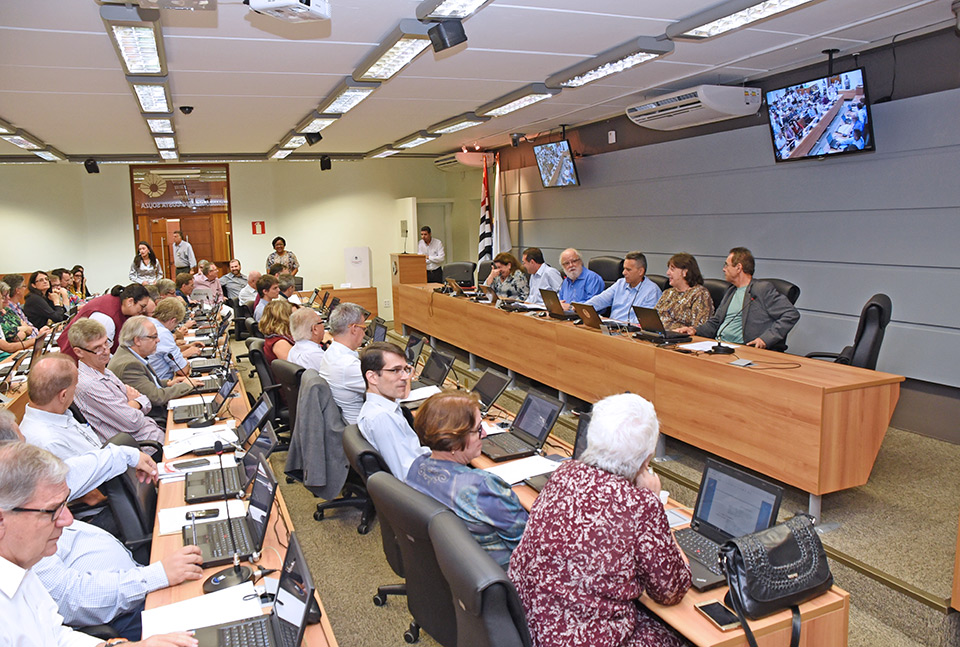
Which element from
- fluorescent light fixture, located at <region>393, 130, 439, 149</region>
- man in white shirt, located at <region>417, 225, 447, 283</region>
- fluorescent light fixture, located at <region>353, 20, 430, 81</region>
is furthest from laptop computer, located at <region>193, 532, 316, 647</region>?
man in white shirt, located at <region>417, 225, 447, 283</region>

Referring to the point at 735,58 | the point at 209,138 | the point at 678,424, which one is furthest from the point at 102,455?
the point at 209,138

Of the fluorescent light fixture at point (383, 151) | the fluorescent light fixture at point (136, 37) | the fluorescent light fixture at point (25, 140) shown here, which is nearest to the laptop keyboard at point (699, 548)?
the fluorescent light fixture at point (136, 37)

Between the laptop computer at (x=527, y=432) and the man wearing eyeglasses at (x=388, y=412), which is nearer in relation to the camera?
the man wearing eyeglasses at (x=388, y=412)

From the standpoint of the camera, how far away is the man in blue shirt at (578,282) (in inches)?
283

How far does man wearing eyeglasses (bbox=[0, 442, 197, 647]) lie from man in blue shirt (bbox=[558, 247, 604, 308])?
19.0 feet

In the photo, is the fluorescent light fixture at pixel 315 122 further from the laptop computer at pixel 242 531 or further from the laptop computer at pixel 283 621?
the laptop computer at pixel 283 621

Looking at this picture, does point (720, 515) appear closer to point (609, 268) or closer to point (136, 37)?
point (136, 37)

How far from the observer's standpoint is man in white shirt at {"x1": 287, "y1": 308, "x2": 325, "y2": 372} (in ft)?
15.4

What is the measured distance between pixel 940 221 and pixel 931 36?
1379 millimetres

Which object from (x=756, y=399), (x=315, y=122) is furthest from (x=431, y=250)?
(x=756, y=399)

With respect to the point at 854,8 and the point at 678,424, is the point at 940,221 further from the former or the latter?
the point at 678,424

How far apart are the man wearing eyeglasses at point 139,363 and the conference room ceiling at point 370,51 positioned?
1831 millimetres

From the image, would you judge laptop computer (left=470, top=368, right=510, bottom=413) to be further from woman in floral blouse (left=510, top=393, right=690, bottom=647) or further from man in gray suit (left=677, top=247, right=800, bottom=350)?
man in gray suit (left=677, top=247, right=800, bottom=350)

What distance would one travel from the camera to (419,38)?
180 inches
